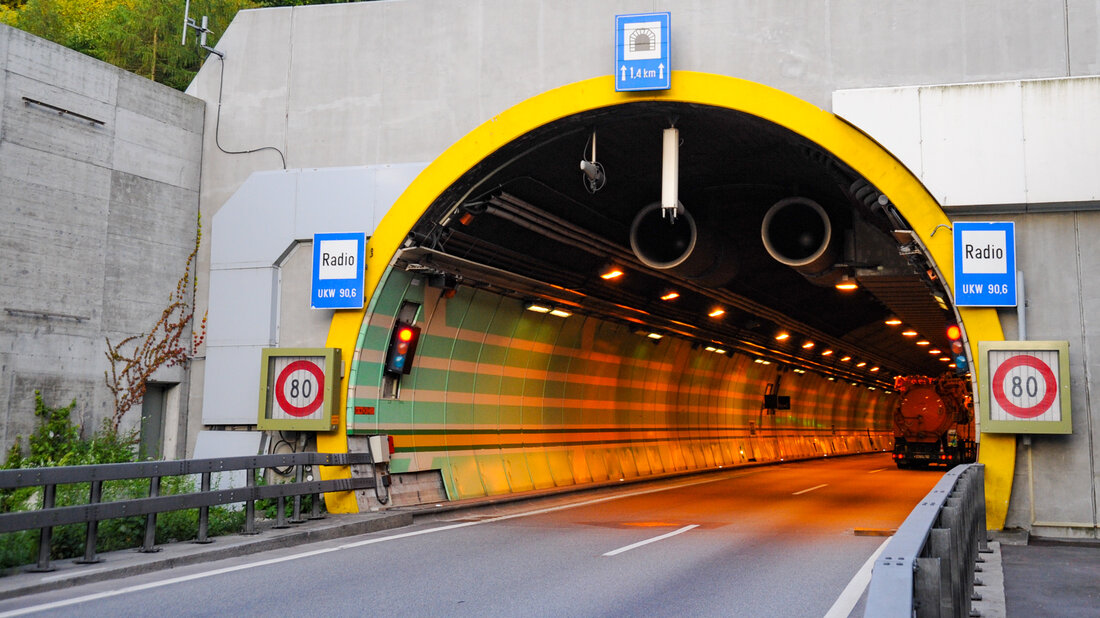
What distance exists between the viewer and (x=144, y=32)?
3281 centimetres

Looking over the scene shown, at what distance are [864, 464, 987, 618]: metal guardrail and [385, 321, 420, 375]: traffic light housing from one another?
9064 millimetres

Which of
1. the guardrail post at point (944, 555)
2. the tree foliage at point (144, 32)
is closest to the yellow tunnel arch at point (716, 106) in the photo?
the guardrail post at point (944, 555)

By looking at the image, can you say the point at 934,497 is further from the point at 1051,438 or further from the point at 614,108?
the point at 614,108

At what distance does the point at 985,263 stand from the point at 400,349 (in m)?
8.83

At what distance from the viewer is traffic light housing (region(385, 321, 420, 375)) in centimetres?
1614

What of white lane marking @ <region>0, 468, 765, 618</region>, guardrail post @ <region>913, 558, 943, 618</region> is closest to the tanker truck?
white lane marking @ <region>0, 468, 765, 618</region>

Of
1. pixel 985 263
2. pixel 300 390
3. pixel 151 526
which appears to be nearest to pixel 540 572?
pixel 151 526

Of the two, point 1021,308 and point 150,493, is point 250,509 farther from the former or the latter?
point 1021,308

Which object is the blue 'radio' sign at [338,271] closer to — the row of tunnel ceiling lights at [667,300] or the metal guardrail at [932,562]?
the row of tunnel ceiling lights at [667,300]

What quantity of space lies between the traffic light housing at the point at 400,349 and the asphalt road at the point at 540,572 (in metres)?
2.61

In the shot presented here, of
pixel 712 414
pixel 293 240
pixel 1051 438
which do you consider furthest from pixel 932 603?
pixel 712 414

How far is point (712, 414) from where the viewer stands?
116 ft

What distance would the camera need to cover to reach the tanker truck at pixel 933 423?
3950 cm

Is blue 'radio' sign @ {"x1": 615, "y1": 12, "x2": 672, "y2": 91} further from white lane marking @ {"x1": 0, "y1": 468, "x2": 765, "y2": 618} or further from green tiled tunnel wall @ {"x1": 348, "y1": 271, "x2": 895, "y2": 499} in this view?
white lane marking @ {"x1": 0, "y1": 468, "x2": 765, "y2": 618}
